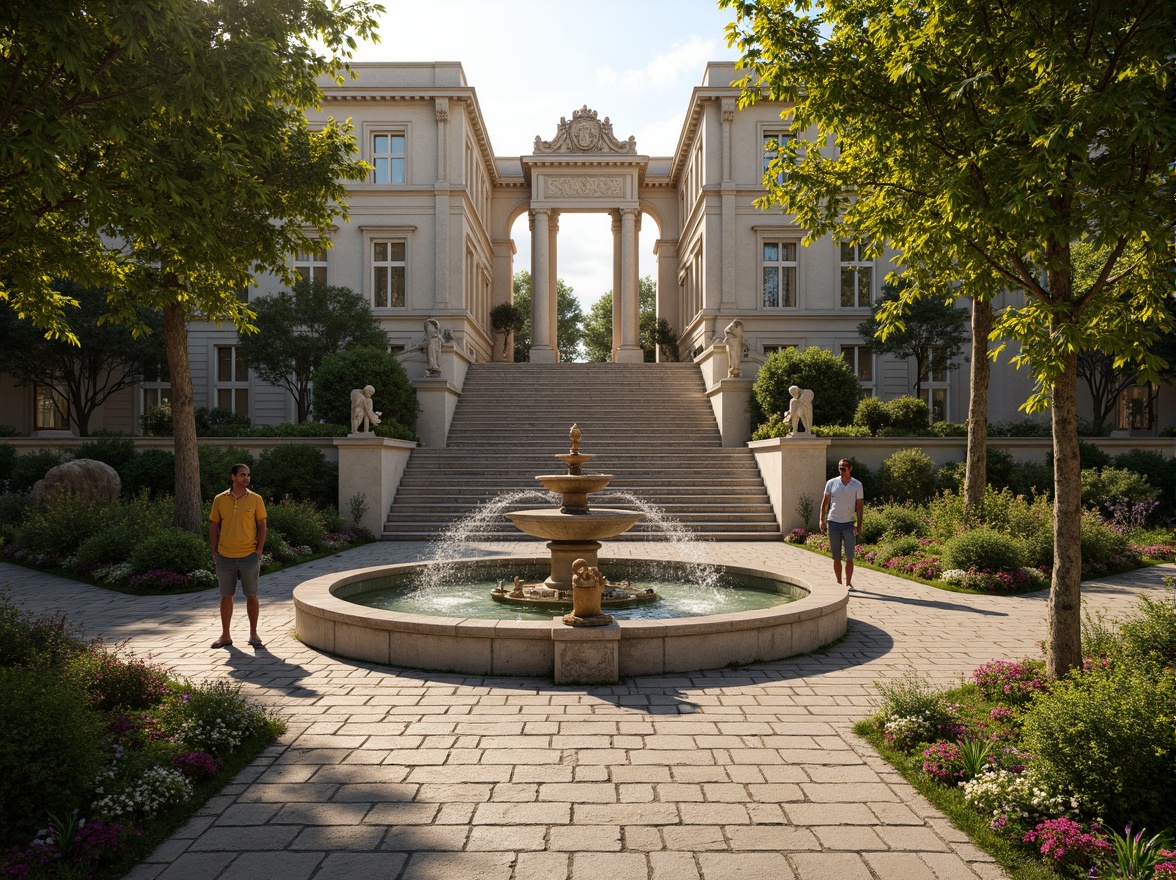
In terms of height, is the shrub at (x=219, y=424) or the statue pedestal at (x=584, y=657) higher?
the shrub at (x=219, y=424)

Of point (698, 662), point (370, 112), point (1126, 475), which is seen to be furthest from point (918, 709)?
point (370, 112)

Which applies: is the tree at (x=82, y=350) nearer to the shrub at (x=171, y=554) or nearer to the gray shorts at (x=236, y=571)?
the shrub at (x=171, y=554)

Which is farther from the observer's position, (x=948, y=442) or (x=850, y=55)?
(x=948, y=442)

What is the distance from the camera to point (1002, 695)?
6.44m

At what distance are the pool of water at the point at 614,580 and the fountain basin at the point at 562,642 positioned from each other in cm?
120

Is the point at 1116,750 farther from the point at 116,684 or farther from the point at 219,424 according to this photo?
the point at 219,424

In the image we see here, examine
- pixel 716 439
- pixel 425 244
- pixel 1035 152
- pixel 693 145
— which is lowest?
pixel 716 439

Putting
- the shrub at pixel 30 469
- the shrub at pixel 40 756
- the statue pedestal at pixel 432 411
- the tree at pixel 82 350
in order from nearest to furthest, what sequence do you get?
the shrub at pixel 40 756, the shrub at pixel 30 469, the statue pedestal at pixel 432 411, the tree at pixel 82 350

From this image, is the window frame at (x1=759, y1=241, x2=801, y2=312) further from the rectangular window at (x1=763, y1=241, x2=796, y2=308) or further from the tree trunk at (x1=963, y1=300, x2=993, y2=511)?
the tree trunk at (x1=963, y1=300, x2=993, y2=511)

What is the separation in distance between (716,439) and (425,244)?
1723 cm

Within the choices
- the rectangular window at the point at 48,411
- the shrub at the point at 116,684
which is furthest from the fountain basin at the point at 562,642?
the rectangular window at the point at 48,411

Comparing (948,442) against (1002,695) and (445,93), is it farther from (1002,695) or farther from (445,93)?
(445,93)

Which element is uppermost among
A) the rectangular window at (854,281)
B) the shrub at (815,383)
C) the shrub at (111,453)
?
the rectangular window at (854,281)

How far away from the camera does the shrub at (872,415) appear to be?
73.9 feet
